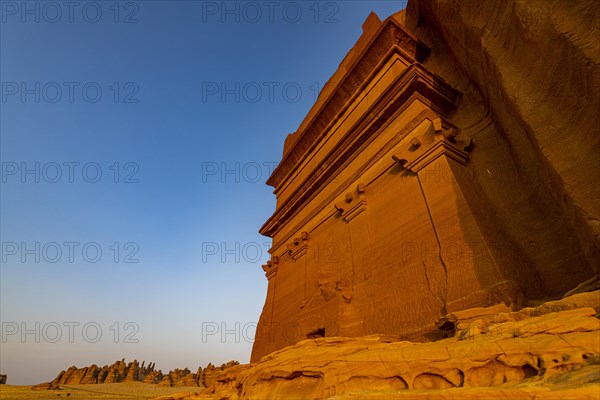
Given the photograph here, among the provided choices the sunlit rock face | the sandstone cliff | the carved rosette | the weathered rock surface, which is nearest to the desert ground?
the carved rosette

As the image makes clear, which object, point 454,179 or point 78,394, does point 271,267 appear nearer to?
point 454,179

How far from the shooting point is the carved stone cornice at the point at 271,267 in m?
12.7

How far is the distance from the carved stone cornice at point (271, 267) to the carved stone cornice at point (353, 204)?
15.1 ft

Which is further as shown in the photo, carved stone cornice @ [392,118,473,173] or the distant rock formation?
the distant rock formation

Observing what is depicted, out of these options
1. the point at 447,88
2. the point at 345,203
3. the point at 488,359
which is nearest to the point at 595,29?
the point at 488,359

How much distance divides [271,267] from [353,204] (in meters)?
5.69

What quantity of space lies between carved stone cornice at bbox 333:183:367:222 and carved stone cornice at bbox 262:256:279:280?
460cm

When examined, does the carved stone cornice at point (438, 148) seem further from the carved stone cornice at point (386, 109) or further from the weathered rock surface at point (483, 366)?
the weathered rock surface at point (483, 366)

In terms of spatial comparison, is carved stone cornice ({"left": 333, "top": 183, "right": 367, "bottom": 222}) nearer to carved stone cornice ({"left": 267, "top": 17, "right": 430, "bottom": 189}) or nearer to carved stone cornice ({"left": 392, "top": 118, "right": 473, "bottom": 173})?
→ carved stone cornice ({"left": 392, "top": 118, "right": 473, "bottom": 173})

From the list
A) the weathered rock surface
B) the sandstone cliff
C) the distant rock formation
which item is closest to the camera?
the weathered rock surface

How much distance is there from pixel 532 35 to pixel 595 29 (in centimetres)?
73

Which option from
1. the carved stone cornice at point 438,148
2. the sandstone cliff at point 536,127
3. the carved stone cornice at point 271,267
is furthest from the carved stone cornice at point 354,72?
the carved stone cornice at point 271,267

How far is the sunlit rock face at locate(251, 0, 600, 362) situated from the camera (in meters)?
3.86

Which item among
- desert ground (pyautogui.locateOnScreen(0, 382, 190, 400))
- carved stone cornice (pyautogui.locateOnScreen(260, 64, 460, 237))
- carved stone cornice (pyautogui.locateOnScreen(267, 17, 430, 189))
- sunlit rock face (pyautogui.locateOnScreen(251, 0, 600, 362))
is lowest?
desert ground (pyautogui.locateOnScreen(0, 382, 190, 400))
